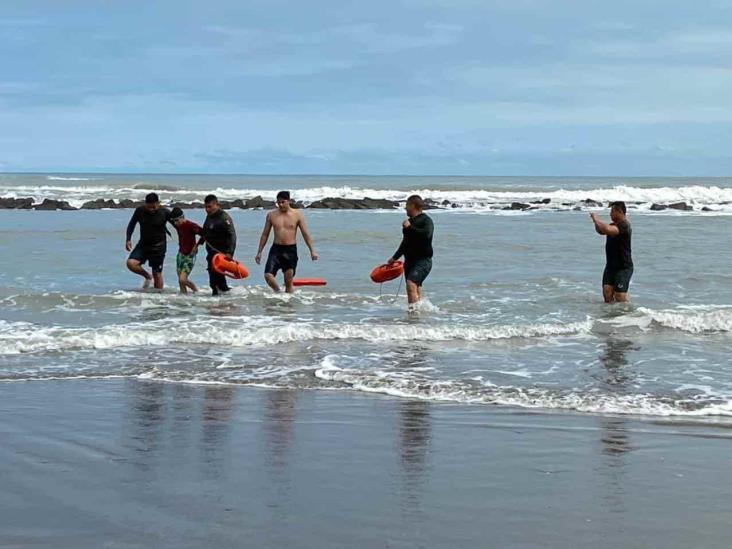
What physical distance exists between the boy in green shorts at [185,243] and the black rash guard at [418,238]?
317cm

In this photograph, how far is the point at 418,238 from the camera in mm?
12477

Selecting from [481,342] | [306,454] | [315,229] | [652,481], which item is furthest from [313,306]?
[315,229]

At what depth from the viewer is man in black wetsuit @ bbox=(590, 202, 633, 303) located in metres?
12.6

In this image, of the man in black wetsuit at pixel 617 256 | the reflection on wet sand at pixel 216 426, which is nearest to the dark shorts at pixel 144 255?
the man in black wetsuit at pixel 617 256

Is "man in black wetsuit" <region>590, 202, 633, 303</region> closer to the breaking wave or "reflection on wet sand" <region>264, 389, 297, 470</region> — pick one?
"reflection on wet sand" <region>264, 389, 297, 470</region>

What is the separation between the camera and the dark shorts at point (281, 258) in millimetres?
13953

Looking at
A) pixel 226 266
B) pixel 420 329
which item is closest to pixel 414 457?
pixel 420 329

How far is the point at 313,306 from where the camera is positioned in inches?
529

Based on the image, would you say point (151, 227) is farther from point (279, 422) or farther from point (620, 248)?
point (279, 422)

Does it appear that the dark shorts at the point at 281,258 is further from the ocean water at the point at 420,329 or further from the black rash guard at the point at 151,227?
the black rash guard at the point at 151,227

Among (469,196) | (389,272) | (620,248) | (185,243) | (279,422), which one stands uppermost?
(469,196)

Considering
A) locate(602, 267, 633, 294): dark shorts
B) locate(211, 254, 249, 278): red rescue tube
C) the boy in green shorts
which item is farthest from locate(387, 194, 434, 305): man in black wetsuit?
the boy in green shorts

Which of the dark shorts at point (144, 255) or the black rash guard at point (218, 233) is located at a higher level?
the black rash guard at point (218, 233)

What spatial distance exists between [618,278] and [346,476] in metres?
8.58
